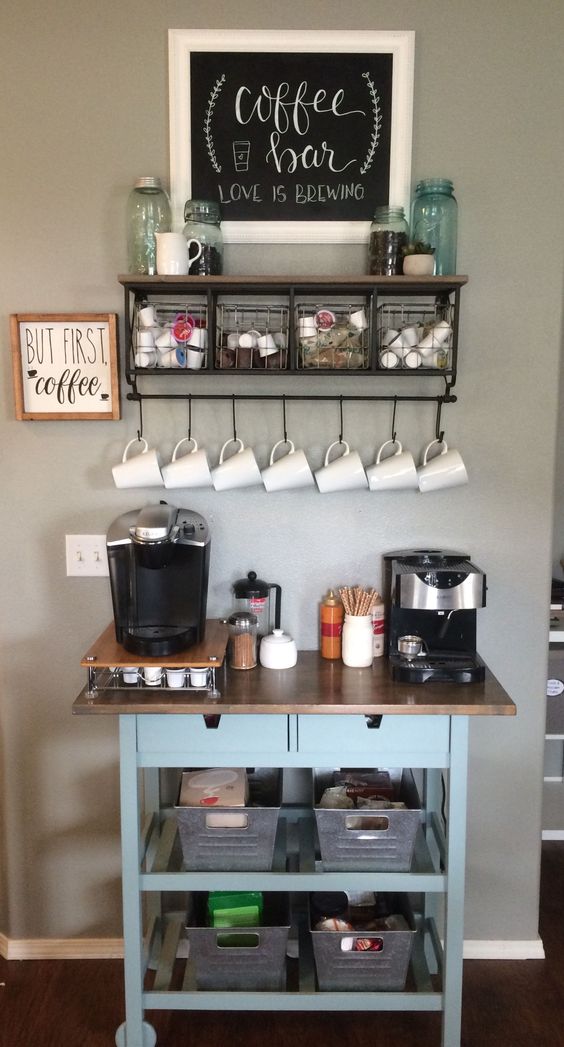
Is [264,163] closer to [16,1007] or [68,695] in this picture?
[68,695]

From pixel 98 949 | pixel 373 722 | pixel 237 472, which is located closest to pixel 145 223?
pixel 237 472

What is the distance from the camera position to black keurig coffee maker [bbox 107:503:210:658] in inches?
66.0

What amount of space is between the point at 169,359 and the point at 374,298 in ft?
1.68

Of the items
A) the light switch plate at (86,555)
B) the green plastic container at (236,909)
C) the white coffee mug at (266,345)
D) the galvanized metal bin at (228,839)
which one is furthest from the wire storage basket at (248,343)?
the green plastic container at (236,909)

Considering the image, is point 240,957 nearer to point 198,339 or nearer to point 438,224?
point 198,339

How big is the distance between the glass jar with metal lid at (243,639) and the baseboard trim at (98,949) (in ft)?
3.13

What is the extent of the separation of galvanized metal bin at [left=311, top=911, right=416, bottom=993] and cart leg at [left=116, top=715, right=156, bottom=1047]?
0.41 metres

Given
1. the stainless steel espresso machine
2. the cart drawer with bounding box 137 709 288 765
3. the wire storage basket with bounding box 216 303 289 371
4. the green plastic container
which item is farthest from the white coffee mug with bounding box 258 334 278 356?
the green plastic container

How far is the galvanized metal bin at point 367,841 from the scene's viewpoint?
1732 millimetres

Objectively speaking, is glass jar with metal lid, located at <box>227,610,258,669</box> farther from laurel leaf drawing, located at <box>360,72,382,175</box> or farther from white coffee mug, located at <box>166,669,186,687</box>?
laurel leaf drawing, located at <box>360,72,382,175</box>

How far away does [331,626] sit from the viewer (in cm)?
193

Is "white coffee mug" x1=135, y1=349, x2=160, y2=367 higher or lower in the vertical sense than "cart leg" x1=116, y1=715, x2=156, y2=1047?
higher

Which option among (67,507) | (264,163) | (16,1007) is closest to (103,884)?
(16,1007)

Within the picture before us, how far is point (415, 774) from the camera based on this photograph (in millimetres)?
2156
